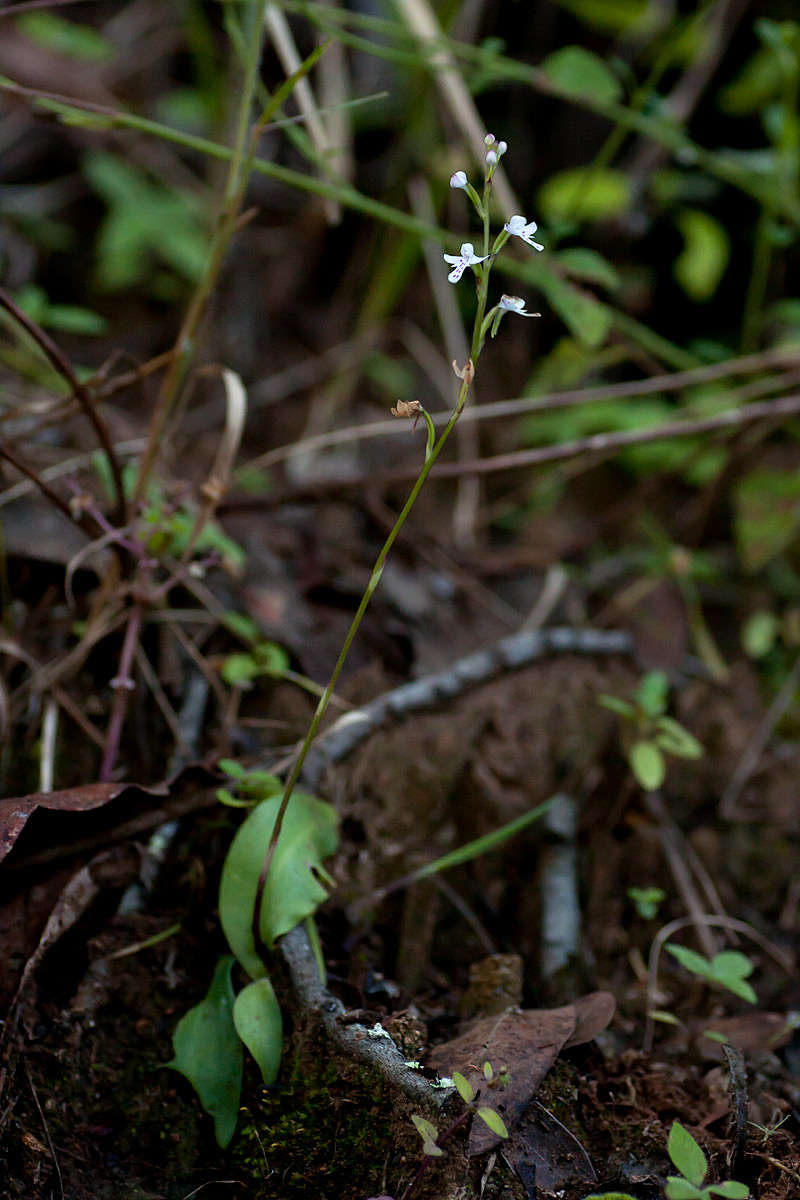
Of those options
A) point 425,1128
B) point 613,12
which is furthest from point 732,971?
point 613,12

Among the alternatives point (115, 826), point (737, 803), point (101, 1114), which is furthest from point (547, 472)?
point (101, 1114)

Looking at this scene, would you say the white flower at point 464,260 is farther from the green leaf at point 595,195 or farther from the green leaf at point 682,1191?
the green leaf at point 595,195

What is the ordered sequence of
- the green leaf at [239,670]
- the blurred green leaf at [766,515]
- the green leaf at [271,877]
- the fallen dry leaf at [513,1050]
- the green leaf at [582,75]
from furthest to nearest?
the blurred green leaf at [766,515] → the green leaf at [582,75] → the green leaf at [239,670] → the green leaf at [271,877] → the fallen dry leaf at [513,1050]

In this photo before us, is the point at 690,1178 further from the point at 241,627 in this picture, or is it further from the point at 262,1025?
the point at 241,627

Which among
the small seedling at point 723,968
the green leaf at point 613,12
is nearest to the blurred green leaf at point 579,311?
the small seedling at point 723,968

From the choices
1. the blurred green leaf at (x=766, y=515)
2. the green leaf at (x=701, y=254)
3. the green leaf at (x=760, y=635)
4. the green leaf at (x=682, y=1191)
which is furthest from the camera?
the green leaf at (x=701, y=254)

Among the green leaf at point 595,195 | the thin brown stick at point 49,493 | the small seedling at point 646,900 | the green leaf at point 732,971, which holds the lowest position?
the small seedling at point 646,900

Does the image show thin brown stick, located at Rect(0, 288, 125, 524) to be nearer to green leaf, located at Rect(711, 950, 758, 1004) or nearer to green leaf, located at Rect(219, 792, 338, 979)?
green leaf, located at Rect(219, 792, 338, 979)

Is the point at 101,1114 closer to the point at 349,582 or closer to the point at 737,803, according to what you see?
the point at 349,582

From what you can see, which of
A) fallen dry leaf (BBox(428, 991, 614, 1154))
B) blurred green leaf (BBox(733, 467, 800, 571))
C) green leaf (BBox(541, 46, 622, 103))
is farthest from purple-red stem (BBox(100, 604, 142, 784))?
blurred green leaf (BBox(733, 467, 800, 571))
